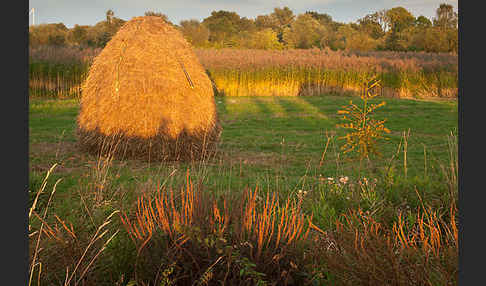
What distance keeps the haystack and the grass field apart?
0.36m

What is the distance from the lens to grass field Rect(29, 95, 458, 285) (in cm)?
489

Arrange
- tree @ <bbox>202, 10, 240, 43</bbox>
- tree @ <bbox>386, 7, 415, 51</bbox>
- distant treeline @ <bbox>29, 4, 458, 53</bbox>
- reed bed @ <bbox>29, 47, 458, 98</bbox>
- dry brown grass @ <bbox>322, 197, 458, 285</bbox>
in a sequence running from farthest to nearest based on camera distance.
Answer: tree @ <bbox>202, 10, 240, 43</bbox>
tree @ <bbox>386, 7, 415, 51</bbox>
distant treeline @ <bbox>29, 4, 458, 53</bbox>
reed bed @ <bbox>29, 47, 458, 98</bbox>
dry brown grass @ <bbox>322, 197, 458, 285</bbox>

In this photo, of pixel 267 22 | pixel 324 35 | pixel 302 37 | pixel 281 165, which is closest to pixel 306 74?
pixel 281 165

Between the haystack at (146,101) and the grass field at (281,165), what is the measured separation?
1.19 feet

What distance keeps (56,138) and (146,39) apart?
389 centimetres

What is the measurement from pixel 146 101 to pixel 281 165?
3.21 meters

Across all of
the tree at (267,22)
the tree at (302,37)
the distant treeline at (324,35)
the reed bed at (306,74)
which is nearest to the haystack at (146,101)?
the reed bed at (306,74)

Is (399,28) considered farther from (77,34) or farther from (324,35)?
(77,34)

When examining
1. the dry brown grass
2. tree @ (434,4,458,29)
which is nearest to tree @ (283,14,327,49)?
tree @ (434,4,458,29)

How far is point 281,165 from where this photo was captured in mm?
6723

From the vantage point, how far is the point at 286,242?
3.54m

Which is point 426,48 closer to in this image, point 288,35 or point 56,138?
point 288,35

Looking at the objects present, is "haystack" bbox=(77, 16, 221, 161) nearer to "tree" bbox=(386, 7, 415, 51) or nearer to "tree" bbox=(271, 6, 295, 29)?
"tree" bbox=(386, 7, 415, 51)

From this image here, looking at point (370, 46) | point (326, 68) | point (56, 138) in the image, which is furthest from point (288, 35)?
point (56, 138)
